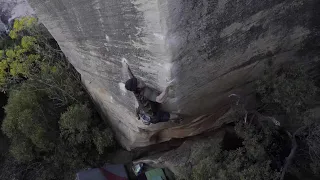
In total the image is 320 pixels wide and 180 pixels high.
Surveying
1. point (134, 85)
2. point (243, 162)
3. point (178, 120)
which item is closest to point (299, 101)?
point (243, 162)

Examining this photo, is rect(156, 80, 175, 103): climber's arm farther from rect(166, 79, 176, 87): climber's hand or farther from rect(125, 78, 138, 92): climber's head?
rect(125, 78, 138, 92): climber's head

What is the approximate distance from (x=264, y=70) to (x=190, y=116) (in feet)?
5.27

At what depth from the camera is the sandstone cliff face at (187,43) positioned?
3762mm

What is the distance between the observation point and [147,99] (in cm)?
443

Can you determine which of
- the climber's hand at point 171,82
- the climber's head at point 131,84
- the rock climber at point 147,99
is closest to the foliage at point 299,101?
the climber's hand at point 171,82

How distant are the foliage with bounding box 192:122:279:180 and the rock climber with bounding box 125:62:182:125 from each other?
1.03 m

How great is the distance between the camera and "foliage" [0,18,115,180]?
7.08 m

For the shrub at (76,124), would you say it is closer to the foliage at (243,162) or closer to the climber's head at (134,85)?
the climber's head at (134,85)

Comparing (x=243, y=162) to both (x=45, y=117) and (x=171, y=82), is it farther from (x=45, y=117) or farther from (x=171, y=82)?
(x=45, y=117)

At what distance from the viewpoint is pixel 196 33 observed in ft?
12.9

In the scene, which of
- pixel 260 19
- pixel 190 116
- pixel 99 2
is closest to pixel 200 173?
pixel 190 116

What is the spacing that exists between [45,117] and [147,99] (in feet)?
13.8

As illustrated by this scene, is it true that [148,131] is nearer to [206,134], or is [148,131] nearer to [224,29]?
[206,134]

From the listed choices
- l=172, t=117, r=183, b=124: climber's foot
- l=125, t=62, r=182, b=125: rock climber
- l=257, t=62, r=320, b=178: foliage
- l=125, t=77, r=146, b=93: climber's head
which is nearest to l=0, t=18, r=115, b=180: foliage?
l=172, t=117, r=183, b=124: climber's foot
